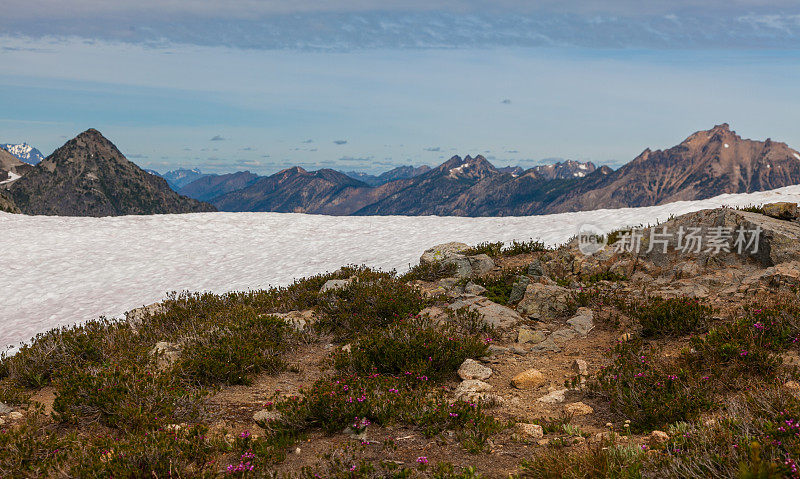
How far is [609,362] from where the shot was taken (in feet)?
21.6

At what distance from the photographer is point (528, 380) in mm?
6324

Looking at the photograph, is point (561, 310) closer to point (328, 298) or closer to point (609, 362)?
point (609, 362)

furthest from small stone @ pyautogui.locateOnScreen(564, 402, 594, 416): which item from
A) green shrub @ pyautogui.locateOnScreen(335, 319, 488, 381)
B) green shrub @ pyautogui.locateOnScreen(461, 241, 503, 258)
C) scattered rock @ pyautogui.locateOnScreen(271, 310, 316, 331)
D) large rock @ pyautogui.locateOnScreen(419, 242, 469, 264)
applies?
green shrub @ pyautogui.locateOnScreen(461, 241, 503, 258)

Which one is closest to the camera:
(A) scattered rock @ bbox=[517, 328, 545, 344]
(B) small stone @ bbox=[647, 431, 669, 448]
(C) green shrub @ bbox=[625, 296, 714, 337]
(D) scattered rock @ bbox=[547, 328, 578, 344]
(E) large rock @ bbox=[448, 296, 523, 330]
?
(B) small stone @ bbox=[647, 431, 669, 448]

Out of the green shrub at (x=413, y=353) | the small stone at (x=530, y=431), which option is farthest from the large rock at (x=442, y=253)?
the small stone at (x=530, y=431)

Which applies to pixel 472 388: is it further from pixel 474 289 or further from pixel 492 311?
pixel 474 289

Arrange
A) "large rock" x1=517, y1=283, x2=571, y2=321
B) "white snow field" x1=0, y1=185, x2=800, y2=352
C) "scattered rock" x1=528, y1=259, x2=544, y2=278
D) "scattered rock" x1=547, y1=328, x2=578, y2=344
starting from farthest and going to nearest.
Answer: "white snow field" x1=0, y1=185, x2=800, y2=352, "scattered rock" x1=528, y1=259, x2=544, y2=278, "large rock" x1=517, y1=283, x2=571, y2=321, "scattered rock" x1=547, y1=328, x2=578, y2=344

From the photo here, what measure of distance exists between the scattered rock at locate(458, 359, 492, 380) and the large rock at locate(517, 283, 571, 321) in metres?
2.50

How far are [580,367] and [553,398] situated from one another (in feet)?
3.15

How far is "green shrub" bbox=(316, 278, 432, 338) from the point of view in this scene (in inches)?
363

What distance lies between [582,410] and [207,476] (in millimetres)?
3882

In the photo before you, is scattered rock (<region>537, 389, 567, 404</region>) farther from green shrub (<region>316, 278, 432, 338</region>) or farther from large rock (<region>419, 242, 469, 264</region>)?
large rock (<region>419, 242, 469, 264</region>)

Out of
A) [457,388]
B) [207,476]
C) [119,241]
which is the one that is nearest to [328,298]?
[457,388]

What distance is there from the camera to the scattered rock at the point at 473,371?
666 centimetres
